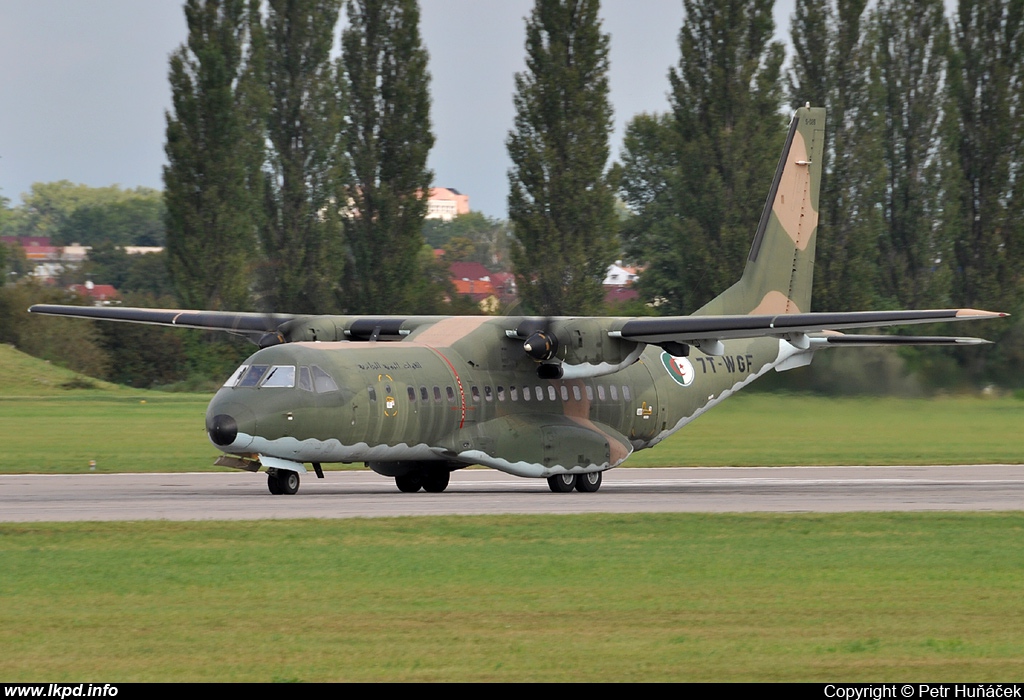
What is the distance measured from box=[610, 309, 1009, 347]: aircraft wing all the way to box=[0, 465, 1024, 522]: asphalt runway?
9.31 ft

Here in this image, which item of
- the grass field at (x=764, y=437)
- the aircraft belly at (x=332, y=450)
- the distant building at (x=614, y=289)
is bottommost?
the grass field at (x=764, y=437)

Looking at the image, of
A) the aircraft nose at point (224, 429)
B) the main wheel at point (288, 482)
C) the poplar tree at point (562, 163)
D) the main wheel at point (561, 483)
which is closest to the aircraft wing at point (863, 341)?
the main wheel at point (561, 483)

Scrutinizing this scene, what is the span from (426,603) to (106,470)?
768 inches

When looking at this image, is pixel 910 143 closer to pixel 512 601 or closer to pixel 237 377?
pixel 237 377

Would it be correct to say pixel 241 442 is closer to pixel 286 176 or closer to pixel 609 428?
pixel 609 428

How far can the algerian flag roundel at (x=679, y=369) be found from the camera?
29281 millimetres

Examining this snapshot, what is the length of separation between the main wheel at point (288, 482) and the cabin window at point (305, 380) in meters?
1.65

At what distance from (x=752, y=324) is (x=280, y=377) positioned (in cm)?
822

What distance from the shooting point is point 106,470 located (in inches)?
1198

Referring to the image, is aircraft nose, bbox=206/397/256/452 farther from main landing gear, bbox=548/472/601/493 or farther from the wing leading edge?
the wing leading edge

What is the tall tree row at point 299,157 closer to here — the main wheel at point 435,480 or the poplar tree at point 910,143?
the poplar tree at point 910,143

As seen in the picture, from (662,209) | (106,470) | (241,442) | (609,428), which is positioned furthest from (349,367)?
(662,209)

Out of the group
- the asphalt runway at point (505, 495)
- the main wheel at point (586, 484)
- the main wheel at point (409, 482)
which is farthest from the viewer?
the main wheel at point (586, 484)
